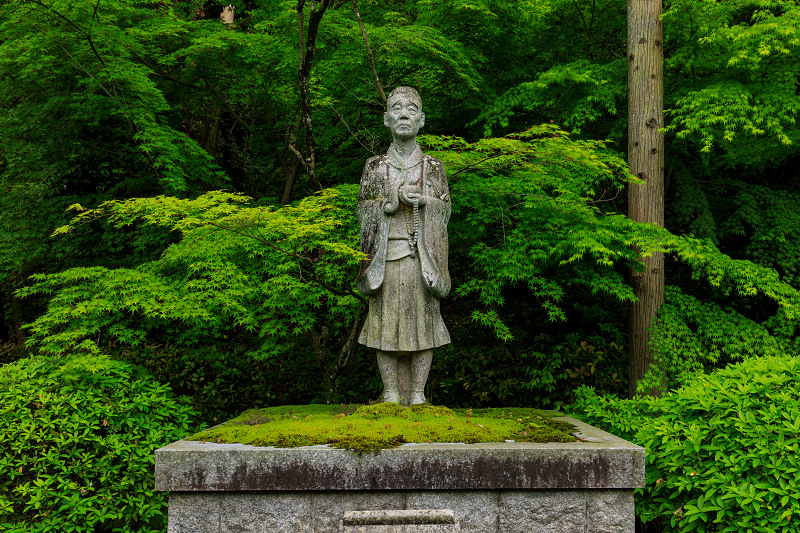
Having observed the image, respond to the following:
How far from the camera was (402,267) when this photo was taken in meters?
4.61

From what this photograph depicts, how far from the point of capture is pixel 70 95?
7.29 meters

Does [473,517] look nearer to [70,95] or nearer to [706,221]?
[706,221]

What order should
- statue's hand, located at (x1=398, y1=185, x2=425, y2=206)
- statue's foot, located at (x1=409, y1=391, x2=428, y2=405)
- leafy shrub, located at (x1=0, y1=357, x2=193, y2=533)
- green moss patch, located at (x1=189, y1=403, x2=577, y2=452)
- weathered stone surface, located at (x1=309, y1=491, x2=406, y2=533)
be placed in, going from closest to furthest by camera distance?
weathered stone surface, located at (x1=309, y1=491, x2=406, y2=533), green moss patch, located at (x1=189, y1=403, x2=577, y2=452), leafy shrub, located at (x1=0, y1=357, x2=193, y2=533), statue's hand, located at (x1=398, y1=185, x2=425, y2=206), statue's foot, located at (x1=409, y1=391, x2=428, y2=405)

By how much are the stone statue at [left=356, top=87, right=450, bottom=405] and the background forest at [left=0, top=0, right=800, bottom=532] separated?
284mm

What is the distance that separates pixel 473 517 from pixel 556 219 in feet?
10.1

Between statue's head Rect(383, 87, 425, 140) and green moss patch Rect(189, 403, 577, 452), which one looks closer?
green moss patch Rect(189, 403, 577, 452)

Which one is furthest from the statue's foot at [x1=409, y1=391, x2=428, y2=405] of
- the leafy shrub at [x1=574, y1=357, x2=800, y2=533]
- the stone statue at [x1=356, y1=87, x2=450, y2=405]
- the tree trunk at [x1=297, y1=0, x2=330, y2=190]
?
the tree trunk at [x1=297, y1=0, x2=330, y2=190]

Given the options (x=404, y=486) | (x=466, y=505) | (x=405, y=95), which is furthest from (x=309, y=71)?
(x=466, y=505)

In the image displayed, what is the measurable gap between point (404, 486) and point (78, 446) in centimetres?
271

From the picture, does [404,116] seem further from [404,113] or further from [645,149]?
[645,149]

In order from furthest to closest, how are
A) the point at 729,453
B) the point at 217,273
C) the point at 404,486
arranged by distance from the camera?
1. the point at 217,273
2. the point at 729,453
3. the point at 404,486

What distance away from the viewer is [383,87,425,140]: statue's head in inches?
183

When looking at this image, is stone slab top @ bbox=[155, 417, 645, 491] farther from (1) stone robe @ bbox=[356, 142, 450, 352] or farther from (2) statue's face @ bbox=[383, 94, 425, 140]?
(2) statue's face @ bbox=[383, 94, 425, 140]

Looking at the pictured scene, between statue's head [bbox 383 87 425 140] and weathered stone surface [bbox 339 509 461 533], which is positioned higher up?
statue's head [bbox 383 87 425 140]
